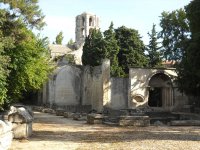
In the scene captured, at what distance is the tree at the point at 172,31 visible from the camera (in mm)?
38188

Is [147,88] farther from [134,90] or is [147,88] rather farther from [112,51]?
[112,51]

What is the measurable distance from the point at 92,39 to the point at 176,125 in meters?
28.4

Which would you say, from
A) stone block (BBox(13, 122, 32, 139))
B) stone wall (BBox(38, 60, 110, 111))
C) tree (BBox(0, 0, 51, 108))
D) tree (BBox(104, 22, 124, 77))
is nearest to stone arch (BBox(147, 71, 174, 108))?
tree (BBox(104, 22, 124, 77))

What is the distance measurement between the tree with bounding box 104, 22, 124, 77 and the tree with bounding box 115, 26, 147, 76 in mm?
1575

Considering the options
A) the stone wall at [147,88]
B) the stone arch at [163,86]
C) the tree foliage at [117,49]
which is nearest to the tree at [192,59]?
the stone wall at [147,88]

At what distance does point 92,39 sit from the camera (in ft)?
153

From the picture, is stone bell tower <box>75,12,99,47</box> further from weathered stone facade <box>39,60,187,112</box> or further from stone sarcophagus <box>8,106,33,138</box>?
stone sarcophagus <box>8,106,33,138</box>

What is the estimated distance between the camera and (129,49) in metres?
45.2

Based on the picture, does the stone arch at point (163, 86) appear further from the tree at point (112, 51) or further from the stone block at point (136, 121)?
the stone block at point (136, 121)

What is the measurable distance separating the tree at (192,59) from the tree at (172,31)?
28.0ft

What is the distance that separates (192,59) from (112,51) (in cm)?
1848

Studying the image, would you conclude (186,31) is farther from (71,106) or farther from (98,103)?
(71,106)

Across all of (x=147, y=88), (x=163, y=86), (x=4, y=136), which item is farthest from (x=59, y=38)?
(x=4, y=136)

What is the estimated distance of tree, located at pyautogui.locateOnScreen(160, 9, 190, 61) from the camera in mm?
38188
